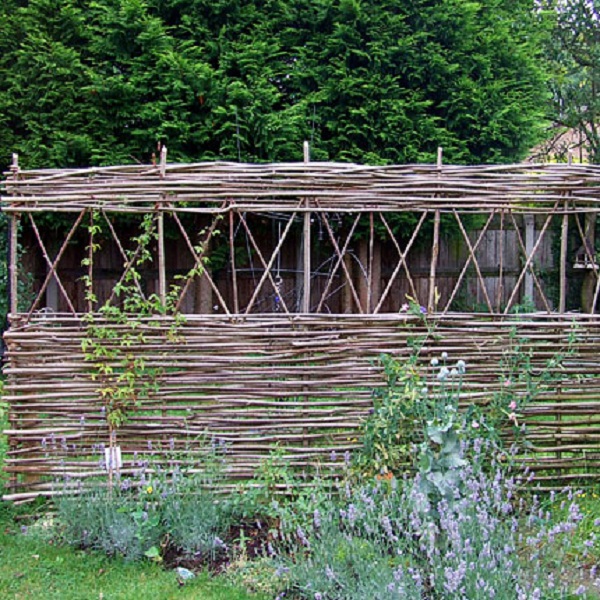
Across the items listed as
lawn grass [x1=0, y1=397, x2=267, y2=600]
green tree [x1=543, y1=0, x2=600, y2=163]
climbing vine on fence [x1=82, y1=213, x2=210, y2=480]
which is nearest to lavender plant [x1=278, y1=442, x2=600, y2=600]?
lawn grass [x1=0, y1=397, x2=267, y2=600]

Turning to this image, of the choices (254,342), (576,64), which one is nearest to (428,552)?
(254,342)

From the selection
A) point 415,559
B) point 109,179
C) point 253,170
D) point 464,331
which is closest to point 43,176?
point 109,179

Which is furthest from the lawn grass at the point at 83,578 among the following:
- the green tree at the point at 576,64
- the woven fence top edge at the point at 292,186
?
the green tree at the point at 576,64

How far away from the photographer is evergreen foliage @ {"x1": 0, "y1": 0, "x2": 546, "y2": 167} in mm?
6512

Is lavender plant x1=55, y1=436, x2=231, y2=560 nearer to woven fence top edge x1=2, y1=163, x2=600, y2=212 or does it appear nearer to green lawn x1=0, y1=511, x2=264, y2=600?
green lawn x1=0, y1=511, x2=264, y2=600

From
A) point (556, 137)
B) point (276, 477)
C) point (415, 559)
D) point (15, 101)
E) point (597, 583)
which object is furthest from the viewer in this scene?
point (556, 137)

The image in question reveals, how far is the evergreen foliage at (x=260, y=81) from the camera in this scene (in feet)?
21.4

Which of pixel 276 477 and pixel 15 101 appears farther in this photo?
pixel 15 101

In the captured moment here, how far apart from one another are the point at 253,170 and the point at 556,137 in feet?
28.1

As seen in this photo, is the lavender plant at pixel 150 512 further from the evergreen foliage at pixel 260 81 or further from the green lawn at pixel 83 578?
the evergreen foliage at pixel 260 81

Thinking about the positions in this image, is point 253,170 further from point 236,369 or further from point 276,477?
point 276,477

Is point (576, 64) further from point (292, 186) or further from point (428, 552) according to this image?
point (428, 552)

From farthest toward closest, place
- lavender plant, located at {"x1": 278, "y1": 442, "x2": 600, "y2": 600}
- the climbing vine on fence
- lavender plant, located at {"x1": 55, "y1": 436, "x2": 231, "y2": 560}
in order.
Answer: the climbing vine on fence, lavender plant, located at {"x1": 55, "y1": 436, "x2": 231, "y2": 560}, lavender plant, located at {"x1": 278, "y1": 442, "x2": 600, "y2": 600}

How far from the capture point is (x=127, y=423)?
3592 mm
